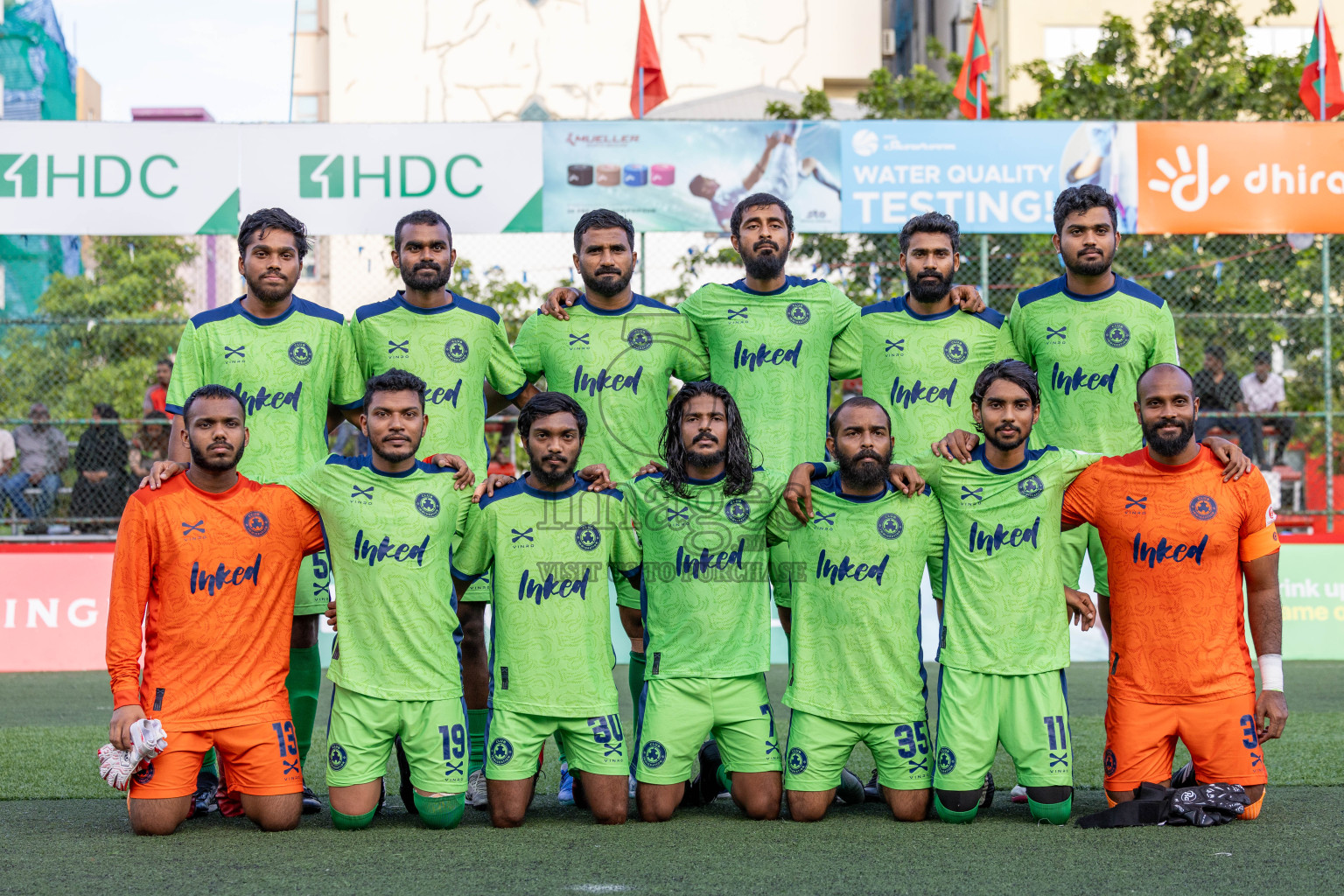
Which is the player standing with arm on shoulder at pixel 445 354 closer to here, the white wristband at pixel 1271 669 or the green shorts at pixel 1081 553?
the green shorts at pixel 1081 553

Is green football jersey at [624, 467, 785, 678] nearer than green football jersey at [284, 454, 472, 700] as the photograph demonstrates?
No

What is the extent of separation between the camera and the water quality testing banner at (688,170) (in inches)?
393

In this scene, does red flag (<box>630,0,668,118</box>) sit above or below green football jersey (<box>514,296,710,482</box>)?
above

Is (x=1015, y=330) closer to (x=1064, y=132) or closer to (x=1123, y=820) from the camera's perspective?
(x=1123, y=820)

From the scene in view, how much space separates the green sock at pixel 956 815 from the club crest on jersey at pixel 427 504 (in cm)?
214

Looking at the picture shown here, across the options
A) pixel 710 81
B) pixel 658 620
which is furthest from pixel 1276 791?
pixel 710 81

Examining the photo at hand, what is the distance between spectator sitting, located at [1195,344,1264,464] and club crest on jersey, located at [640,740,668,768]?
7.88 metres

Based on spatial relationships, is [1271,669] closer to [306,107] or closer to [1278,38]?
[1278,38]

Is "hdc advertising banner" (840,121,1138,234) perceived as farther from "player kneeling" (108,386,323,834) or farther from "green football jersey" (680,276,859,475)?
"player kneeling" (108,386,323,834)

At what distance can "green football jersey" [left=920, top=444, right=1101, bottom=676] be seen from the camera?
16.6 feet

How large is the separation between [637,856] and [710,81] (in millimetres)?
25719

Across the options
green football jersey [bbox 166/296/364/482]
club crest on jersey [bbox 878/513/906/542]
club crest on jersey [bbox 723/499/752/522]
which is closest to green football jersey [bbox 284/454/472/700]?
green football jersey [bbox 166/296/364/482]

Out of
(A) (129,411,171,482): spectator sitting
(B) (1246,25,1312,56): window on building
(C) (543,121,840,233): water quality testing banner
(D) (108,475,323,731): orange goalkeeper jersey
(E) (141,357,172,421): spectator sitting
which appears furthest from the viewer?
(B) (1246,25,1312,56): window on building

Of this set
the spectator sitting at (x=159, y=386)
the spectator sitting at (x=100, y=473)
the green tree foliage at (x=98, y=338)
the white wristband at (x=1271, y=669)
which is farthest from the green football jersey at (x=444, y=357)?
the spectator sitting at (x=159, y=386)
